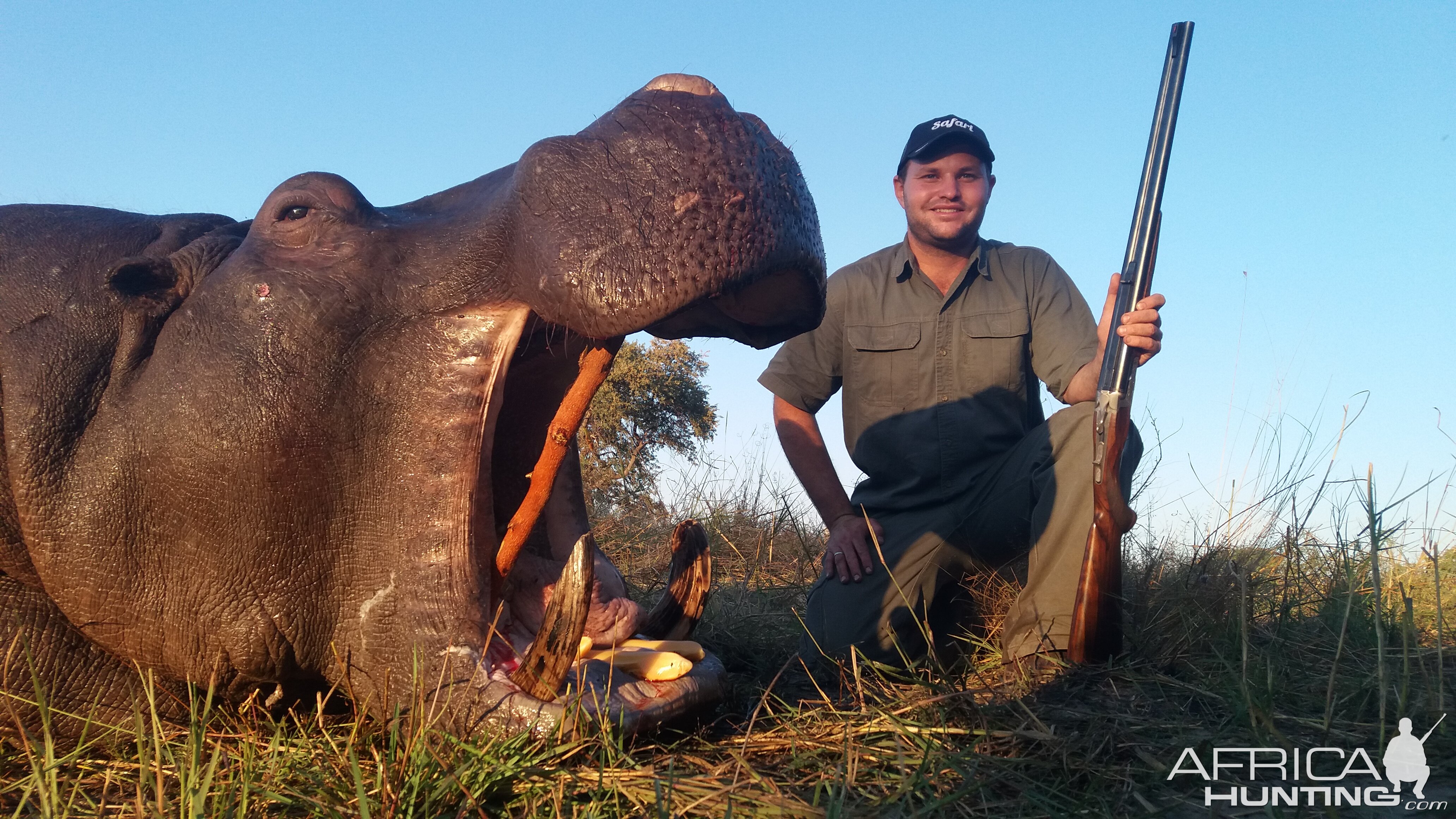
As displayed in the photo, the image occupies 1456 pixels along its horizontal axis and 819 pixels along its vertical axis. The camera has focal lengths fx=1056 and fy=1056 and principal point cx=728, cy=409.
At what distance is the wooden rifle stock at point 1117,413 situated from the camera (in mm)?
3133

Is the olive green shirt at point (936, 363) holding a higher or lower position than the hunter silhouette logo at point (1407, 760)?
higher

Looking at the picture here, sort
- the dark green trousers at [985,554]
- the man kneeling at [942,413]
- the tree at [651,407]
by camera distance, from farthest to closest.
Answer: the tree at [651,407] < the man kneeling at [942,413] < the dark green trousers at [985,554]

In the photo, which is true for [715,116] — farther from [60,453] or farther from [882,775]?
[60,453]

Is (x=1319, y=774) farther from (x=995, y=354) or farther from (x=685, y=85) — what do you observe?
(x=995, y=354)

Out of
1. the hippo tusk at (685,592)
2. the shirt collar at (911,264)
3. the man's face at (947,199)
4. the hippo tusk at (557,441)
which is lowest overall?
the hippo tusk at (685,592)

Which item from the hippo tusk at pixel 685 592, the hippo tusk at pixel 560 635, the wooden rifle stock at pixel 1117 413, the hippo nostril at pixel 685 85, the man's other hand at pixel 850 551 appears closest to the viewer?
the hippo tusk at pixel 560 635

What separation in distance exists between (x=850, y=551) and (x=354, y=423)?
2.52 m

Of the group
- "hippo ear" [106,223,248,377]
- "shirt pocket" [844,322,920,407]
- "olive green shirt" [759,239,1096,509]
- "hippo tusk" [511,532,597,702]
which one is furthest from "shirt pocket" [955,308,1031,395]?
"hippo ear" [106,223,248,377]

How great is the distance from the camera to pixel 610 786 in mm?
1796

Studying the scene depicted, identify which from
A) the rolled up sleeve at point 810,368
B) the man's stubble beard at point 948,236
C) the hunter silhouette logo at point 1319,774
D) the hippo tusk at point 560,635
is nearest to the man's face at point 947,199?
the man's stubble beard at point 948,236

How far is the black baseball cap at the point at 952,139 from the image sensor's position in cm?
498

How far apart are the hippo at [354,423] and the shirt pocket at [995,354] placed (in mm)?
2541

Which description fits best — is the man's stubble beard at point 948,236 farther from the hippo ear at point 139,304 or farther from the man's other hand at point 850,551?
the hippo ear at point 139,304

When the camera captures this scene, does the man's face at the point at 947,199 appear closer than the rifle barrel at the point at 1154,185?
No
